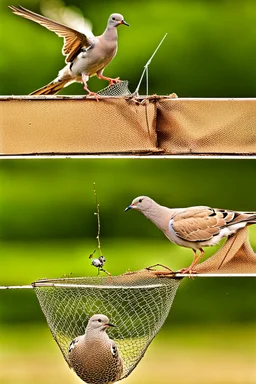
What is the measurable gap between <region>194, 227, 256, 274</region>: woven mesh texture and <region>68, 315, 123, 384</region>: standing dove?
0.44 meters

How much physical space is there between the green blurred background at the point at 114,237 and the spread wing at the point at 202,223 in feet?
6.74

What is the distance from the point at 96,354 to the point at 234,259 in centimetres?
64

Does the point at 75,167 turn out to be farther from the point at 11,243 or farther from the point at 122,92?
the point at 122,92

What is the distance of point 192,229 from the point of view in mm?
3721

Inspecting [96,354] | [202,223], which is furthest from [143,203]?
[96,354]

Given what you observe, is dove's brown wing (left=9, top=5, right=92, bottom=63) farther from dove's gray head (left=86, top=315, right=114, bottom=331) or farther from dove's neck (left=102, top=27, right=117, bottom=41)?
dove's gray head (left=86, top=315, right=114, bottom=331)

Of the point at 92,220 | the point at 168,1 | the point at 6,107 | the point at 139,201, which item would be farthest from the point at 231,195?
the point at 6,107

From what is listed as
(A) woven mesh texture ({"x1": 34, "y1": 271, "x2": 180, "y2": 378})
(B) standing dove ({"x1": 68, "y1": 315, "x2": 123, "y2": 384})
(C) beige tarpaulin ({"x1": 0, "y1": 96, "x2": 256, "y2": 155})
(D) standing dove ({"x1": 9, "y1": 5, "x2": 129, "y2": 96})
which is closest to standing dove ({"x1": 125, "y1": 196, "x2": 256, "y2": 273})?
(A) woven mesh texture ({"x1": 34, "y1": 271, "x2": 180, "y2": 378})

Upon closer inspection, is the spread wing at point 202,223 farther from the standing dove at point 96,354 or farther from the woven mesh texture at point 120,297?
the standing dove at point 96,354

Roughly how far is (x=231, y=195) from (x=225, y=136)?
95.5 inches

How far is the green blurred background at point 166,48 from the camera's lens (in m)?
5.92

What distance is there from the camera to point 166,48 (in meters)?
6.00

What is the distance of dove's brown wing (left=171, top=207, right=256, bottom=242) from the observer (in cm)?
371

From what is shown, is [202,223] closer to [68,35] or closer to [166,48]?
[68,35]
